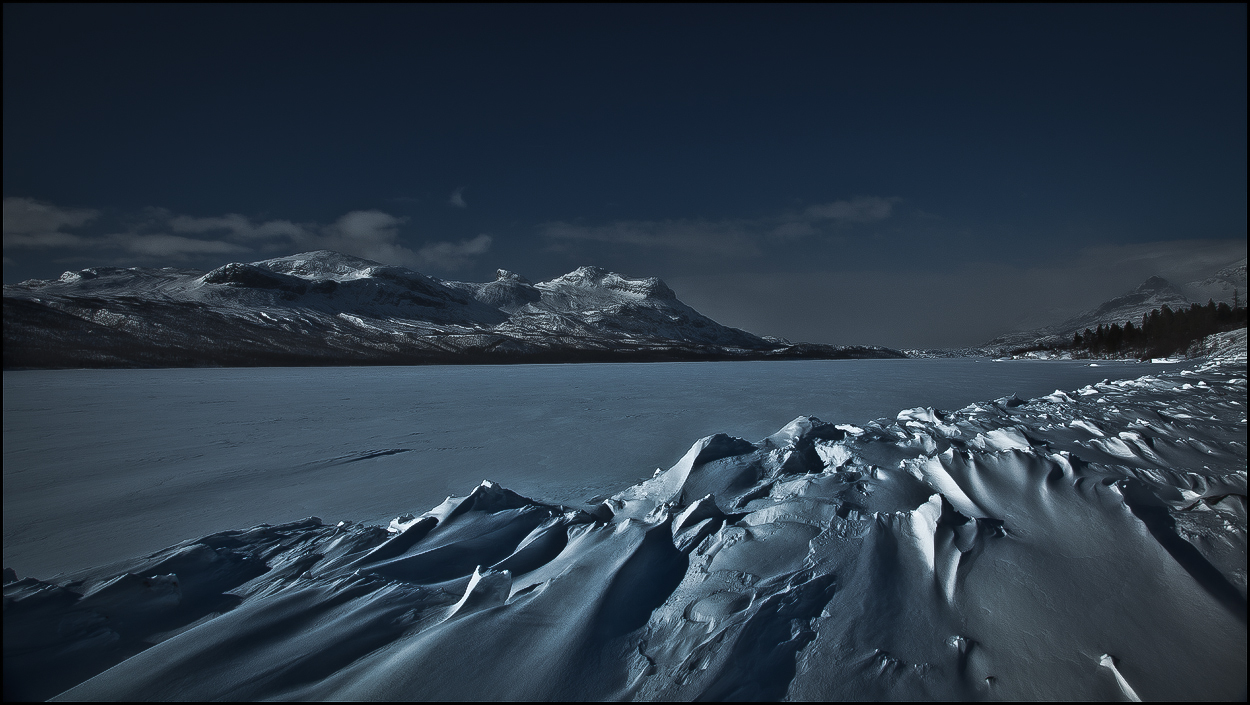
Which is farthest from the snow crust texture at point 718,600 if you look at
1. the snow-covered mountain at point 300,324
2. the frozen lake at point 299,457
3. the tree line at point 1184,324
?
the snow-covered mountain at point 300,324

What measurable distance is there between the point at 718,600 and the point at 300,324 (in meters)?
127

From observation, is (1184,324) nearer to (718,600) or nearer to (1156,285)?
(1156,285)

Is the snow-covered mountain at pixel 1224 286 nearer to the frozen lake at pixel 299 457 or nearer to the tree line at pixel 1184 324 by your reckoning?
the tree line at pixel 1184 324

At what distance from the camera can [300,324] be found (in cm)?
10638

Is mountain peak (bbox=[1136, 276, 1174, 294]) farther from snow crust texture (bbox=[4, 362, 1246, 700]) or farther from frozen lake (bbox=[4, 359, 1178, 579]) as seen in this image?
frozen lake (bbox=[4, 359, 1178, 579])

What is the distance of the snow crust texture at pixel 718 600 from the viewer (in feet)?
6.21

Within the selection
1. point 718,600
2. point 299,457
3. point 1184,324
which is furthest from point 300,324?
point 1184,324

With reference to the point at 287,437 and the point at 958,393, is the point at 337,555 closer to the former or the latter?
the point at 287,437

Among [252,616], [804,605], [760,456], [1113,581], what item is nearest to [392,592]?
[252,616]

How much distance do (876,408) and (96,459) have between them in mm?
12776

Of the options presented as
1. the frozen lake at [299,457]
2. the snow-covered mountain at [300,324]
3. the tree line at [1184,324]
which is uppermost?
the snow-covered mountain at [300,324]

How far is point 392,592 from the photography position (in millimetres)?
2590

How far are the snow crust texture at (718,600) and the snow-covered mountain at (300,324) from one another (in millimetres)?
37264

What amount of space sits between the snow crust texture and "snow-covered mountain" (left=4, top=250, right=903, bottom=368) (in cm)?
3726
